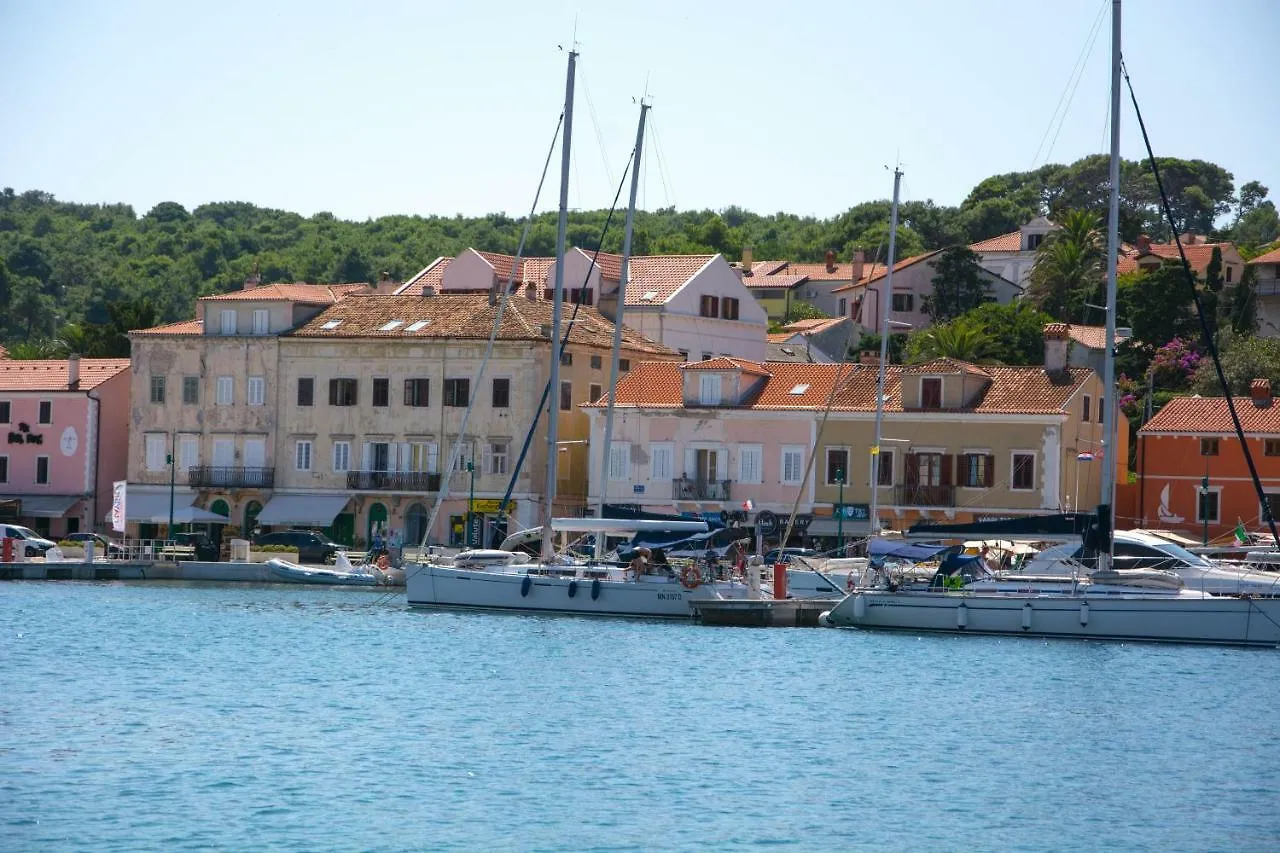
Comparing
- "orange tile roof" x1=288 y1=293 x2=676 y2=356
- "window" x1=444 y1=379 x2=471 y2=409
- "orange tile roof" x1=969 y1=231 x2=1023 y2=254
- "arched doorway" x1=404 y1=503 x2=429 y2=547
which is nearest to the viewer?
"window" x1=444 y1=379 x2=471 y2=409

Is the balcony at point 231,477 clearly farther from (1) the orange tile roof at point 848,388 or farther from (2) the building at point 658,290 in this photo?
(1) the orange tile roof at point 848,388

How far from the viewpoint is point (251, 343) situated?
74.2 metres

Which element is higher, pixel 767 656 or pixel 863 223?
pixel 863 223

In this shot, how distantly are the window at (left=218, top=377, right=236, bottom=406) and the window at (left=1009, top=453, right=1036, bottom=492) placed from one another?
3033 cm

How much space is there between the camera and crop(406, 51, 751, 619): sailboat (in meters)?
49.4

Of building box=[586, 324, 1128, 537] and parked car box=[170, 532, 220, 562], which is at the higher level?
building box=[586, 324, 1128, 537]

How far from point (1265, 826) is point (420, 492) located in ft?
157

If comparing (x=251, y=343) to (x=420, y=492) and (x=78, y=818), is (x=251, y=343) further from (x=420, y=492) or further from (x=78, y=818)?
(x=78, y=818)

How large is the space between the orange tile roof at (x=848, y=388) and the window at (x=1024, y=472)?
1495 mm

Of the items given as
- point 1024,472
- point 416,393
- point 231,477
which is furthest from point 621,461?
point 231,477

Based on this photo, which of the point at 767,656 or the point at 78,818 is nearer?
the point at 78,818

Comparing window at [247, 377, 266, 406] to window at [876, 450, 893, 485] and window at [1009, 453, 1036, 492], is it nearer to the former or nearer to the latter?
window at [876, 450, 893, 485]

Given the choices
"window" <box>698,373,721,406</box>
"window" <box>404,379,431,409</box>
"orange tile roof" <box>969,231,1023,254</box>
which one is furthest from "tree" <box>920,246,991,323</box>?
"window" <box>404,379,431,409</box>

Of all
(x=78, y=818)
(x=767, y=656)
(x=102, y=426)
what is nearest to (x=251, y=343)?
(x=102, y=426)
